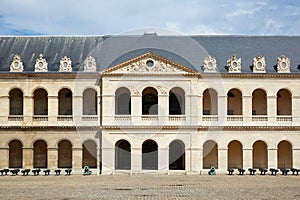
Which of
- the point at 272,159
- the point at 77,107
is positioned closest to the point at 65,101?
the point at 77,107

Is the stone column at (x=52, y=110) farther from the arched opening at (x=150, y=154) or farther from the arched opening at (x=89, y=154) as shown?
the arched opening at (x=150, y=154)

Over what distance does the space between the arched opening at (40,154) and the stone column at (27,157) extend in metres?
1.31

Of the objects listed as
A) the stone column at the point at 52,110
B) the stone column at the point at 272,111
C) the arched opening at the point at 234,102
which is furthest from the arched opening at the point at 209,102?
the stone column at the point at 52,110

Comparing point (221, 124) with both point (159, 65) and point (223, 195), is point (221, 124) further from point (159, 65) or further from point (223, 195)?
point (223, 195)

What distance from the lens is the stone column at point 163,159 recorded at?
4809 cm

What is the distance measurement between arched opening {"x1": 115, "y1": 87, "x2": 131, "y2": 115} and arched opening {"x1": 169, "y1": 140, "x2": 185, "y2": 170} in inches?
206

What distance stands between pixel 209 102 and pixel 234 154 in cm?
540

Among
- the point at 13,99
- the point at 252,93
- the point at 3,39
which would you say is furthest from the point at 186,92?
the point at 3,39

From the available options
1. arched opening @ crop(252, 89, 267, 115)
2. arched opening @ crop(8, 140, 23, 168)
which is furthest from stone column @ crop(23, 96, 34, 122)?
arched opening @ crop(252, 89, 267, 115)

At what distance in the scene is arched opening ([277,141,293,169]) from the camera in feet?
169

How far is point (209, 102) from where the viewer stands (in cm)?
5166

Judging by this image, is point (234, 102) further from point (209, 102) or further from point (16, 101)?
point (16, 101)

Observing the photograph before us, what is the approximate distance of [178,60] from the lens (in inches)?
1983

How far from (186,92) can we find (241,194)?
21.7 meters
